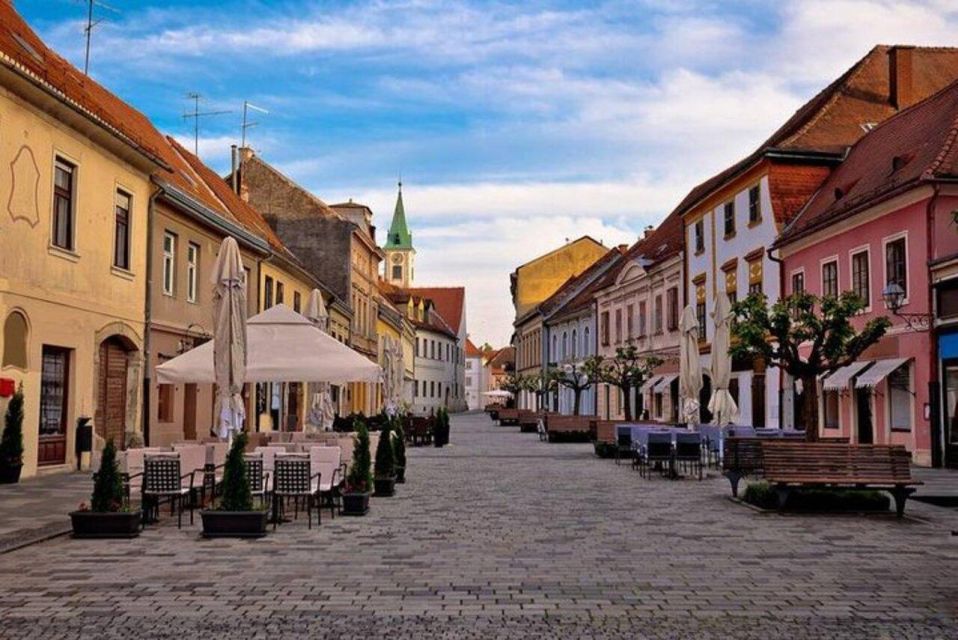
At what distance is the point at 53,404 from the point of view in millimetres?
19016

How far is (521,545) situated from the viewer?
10.6 metres

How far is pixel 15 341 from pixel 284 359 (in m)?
4.90

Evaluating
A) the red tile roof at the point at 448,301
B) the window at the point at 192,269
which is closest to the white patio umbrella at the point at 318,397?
the window at the point at 192,269

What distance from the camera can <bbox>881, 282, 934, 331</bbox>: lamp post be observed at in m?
21.9

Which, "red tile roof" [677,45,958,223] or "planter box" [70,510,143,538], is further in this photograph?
"red tile roof" [677,45,958,223]

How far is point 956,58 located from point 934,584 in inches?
1170

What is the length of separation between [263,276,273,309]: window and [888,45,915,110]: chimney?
2144 cm

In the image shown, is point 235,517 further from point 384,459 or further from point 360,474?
point 384,459

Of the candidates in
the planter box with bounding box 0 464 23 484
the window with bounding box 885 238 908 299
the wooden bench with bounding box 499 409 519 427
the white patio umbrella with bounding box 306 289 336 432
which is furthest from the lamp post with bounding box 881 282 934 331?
the wooden bench with bounding box 499 409 519 427

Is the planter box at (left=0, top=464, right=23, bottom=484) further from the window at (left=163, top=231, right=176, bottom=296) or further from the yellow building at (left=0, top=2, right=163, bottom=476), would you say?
the window at (left=163, top=231, right=176, bottom=296)

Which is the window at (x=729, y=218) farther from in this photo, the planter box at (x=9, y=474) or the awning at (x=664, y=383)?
the planter box at (x=9, y=474)

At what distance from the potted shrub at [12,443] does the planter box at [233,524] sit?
7450 millimetres

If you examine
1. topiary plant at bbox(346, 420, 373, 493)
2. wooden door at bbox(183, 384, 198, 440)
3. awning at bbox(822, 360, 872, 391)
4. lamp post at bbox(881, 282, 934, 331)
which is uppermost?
lamp post at bbox(881, 282, 934, 331)

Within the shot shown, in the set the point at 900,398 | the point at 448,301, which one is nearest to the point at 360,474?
the point at 900,398
